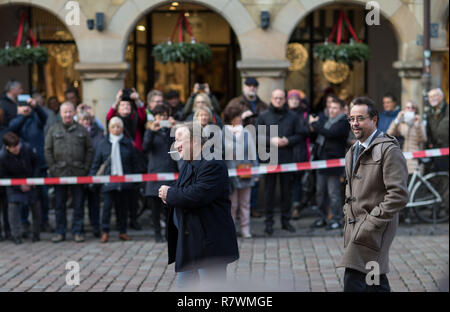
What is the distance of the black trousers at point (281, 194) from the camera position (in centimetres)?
1165

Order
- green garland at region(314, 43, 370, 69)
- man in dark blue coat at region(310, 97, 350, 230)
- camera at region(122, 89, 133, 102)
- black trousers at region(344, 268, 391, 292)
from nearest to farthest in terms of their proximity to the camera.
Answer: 1. black trousers at region(344, 268, 391, 292)
2. man in dark blue coat at region(310, 97, 350, 230)
3. camera at region(122, 89, 133, 102)
4. green garland at region(314, 43, 370, 69)

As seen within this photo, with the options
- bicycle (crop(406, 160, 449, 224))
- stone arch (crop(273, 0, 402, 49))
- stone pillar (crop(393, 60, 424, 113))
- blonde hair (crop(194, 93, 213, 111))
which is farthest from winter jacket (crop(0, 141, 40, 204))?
stone pillar (crop(393, 60, 424, 113))

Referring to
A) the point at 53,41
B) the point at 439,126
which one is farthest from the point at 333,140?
the point at 53,41

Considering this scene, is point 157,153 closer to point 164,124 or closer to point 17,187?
point 164,124

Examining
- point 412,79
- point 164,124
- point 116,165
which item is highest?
point 412,79

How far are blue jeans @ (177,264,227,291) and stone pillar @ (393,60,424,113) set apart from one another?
8.37m

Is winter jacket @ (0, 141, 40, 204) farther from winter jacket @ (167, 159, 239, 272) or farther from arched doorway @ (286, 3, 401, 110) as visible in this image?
arched doorway @ (286, 3, 401, 110)

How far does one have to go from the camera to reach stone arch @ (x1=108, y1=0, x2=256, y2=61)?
1400 centimetres

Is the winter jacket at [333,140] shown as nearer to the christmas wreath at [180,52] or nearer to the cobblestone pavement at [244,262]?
the cobblestone pavement at [244,262]

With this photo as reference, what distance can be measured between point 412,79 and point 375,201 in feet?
28.2

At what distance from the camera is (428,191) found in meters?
12.1
